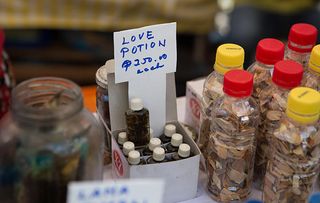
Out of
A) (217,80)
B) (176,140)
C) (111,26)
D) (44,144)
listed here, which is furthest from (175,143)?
(111,26)

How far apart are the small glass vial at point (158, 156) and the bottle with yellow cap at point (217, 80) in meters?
0.11

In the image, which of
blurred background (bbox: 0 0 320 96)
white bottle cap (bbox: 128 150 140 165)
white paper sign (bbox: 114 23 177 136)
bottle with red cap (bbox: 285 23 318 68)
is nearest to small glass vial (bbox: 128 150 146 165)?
white bottle cap (bbox: 128 150 140 165)

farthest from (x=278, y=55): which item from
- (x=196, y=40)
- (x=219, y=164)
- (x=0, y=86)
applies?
(x=196, y=40)

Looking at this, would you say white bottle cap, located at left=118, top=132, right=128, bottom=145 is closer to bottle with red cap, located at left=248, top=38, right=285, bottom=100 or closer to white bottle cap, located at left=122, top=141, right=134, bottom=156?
white bottle cap, located at left=122, top=141, right=134, bottom=156

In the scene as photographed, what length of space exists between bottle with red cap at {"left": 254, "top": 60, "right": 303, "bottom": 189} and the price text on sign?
17 cm

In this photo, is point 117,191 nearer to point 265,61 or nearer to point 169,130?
point 169,130

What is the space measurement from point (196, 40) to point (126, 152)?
1306 millimetres

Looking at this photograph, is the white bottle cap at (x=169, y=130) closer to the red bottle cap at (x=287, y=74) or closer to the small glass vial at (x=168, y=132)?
the small glass vial at (x=168, y=132)

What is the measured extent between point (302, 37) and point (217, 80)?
16 centimetres

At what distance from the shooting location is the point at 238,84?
2.60 ft

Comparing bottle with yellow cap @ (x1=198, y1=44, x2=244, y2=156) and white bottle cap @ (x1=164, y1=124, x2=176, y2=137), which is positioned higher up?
bottle with yellow cap @ (x1=198, y1=44, x2=244, y2=156)

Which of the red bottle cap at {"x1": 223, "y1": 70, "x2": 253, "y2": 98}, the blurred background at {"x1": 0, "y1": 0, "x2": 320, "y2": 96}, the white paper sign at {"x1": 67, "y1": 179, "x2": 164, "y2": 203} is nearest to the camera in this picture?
the white paper sign at {"x1": 67, "y1": 179, "x2": 164, "y2": 203}

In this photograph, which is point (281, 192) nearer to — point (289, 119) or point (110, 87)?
point (289, 119)

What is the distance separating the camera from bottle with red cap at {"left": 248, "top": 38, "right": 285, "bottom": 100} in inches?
34.5
